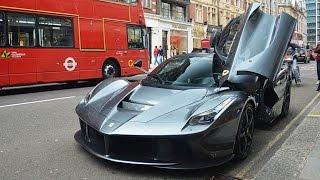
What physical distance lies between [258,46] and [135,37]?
1242cm

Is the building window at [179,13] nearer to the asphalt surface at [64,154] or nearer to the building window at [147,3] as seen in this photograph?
the building window at [147,3]

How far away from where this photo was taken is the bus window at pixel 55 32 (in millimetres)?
14076

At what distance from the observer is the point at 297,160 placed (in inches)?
208

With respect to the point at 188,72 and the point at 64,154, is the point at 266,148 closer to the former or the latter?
the point at 188,72

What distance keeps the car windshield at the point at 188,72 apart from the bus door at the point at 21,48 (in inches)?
302

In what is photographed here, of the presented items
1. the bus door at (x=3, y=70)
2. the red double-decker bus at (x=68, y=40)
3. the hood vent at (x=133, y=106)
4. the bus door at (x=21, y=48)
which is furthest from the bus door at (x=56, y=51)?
the hood vent at (x=133, y=106)

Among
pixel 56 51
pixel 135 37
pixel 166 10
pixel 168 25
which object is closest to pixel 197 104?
pixel 56 51

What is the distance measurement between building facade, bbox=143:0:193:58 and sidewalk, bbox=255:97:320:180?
30.7 meters

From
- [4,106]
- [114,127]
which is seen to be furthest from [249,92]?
[4,106]

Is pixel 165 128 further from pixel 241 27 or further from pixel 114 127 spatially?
pixel 241 27

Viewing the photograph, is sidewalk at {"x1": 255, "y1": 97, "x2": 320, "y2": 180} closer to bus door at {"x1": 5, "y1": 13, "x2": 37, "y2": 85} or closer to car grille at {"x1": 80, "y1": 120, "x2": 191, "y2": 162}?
car grille at {"x1": 80, "y1": 120, "x2": 191, "y2": 162}

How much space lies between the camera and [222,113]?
4.86 meters

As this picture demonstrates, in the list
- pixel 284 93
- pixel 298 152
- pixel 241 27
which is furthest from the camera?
pixel 284 93

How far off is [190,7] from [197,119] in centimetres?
4297
